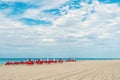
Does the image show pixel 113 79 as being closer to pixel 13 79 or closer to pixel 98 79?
pixel 98 79

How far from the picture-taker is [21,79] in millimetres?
10953

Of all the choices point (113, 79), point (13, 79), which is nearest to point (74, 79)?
point (113, 79)

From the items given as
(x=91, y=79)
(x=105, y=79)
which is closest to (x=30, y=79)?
(x=91, y=79)

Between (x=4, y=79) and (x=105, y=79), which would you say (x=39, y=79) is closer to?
(x=4, y=79)

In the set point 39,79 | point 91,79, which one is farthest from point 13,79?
point 91,79

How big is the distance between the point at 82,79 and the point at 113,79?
1.52 meters

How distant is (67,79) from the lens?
11047mm

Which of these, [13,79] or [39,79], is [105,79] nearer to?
[39,79]

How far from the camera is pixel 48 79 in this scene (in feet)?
35.9

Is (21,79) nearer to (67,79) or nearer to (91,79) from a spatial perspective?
(67,79)

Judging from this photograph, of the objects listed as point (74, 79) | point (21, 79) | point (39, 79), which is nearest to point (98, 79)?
point (74, 79)

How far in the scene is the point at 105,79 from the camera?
1107 cm

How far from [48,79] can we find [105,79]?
2794mm

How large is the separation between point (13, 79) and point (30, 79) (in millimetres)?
843
